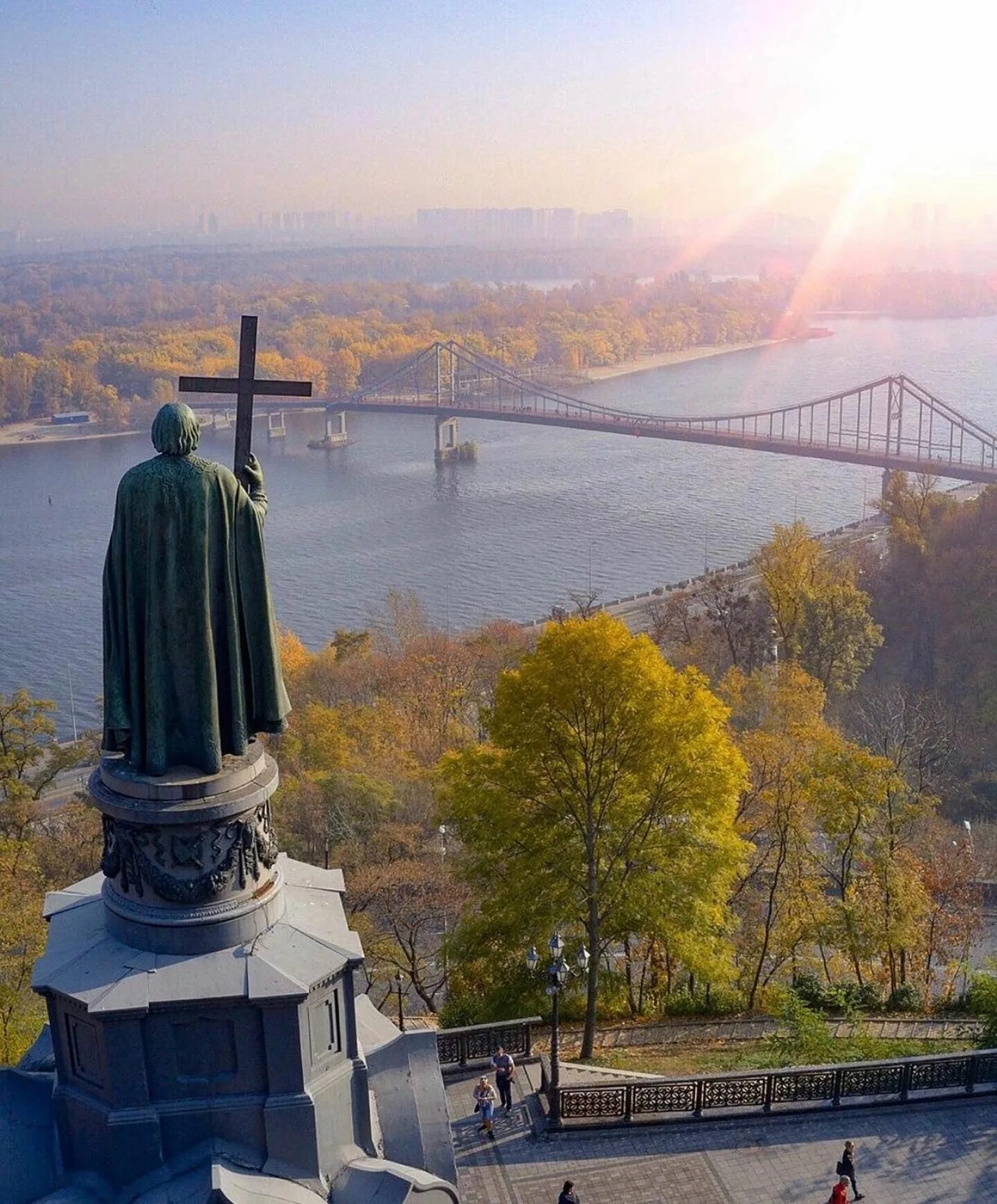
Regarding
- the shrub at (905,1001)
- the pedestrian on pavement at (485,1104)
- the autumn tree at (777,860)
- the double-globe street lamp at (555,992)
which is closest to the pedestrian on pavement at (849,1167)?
the double-globe street lamp at (555,992)

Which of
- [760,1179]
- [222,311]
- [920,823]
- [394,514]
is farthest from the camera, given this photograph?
[222,311]

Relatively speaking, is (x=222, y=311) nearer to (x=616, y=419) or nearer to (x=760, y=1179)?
(x=616, y=419)

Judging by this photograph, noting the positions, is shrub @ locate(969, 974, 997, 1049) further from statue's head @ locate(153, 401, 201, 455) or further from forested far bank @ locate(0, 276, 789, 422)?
forested far bank @ locate(0, 276, 789, 422)

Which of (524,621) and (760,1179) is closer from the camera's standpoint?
(760,1179)

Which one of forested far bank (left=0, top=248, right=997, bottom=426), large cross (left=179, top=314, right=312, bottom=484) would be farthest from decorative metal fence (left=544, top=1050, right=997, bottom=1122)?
forested far bank (left=0, top=248, right=997, bottom=426)

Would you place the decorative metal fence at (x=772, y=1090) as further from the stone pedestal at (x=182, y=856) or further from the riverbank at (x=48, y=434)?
the riverbank at (x=48, y=434)

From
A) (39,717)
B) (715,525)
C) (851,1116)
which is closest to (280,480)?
(715,525)
